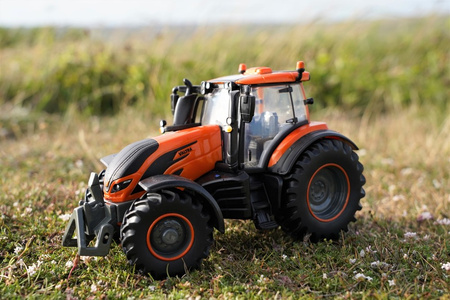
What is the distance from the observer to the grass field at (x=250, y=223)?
372 centimetres

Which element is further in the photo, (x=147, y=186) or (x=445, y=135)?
(x=445, y=135)

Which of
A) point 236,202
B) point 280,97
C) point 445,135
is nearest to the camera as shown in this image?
point 236,202

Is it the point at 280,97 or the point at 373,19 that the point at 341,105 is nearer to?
the point at 373,19

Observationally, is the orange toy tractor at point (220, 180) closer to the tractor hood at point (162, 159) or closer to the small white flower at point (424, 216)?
the tractor hood at point (162, 159)

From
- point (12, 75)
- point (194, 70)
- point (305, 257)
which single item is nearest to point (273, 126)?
point (305, 257)

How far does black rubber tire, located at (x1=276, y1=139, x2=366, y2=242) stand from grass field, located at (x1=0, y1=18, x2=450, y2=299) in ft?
0.48

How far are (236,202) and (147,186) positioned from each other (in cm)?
81

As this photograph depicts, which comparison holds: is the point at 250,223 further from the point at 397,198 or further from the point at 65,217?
the point at 397,198

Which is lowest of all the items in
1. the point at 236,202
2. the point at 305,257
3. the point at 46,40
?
the point at 305,257

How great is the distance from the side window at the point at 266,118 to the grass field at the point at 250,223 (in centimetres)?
79

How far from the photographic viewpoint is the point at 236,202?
4105 millimetres

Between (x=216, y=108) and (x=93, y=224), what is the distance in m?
1.33

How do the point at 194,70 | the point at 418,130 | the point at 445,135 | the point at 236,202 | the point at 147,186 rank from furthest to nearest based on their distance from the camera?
the point at 194,70 → the point at 418,130 → the point at 445,135 → the point at 236,202 → the point at 147,186

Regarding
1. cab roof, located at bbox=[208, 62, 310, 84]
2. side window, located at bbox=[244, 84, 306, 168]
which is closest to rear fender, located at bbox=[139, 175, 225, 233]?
side window, located at bbox=[244, 84, 306, 168]
